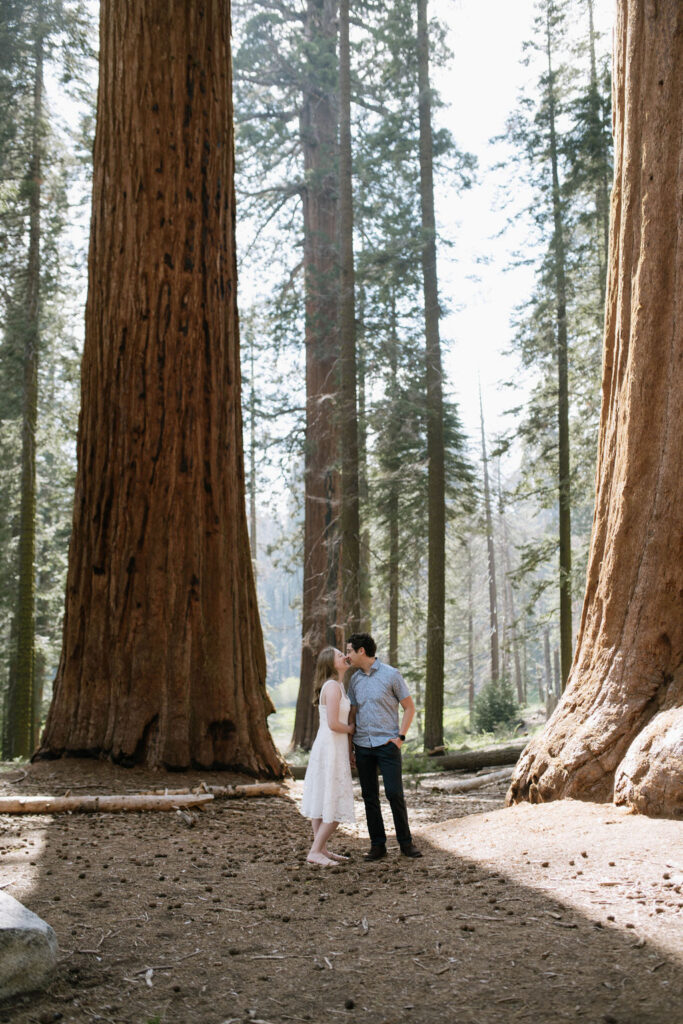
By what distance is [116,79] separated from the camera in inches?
337

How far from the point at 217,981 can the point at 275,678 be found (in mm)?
90836

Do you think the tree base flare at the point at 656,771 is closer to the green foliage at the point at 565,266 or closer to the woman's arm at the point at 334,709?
the woman's arm at the point at 334,709

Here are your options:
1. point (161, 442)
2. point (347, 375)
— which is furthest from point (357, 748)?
point (347, 375)

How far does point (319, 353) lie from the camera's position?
19828 mm

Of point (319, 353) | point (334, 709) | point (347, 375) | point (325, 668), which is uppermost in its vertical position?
point (319, 353)

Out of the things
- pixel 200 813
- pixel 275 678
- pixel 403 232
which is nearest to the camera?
pixel 200 813

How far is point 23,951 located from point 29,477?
1552 centimetres

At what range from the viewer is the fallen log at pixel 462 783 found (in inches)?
Answer: 404

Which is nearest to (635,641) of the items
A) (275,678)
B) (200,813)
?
(200,813)

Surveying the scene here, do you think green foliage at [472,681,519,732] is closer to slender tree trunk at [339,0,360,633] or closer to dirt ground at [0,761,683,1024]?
slender tree trunk at [339,0,360,633]

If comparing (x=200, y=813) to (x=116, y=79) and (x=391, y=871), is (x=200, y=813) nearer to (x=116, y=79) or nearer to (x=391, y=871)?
(x=391, y=871)

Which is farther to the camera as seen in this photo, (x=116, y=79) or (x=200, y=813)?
(x=116, y=79)

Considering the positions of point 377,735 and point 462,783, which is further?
point 462,783

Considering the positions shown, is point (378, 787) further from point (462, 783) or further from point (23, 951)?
point (462, 783)
